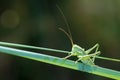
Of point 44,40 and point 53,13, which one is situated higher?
point 53,13

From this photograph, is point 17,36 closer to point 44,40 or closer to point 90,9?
point 44,40

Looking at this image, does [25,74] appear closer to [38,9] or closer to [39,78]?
[39,78]

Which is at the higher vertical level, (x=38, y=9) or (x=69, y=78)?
(x=38, y=9)

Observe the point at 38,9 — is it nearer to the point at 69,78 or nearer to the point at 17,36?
the point at 17,36

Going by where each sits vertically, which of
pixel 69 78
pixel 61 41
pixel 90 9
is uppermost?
pixel 90 9

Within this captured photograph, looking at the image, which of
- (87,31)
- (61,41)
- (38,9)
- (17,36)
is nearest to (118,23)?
(87,31)

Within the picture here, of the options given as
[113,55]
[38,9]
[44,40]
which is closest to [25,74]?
[44,40]
